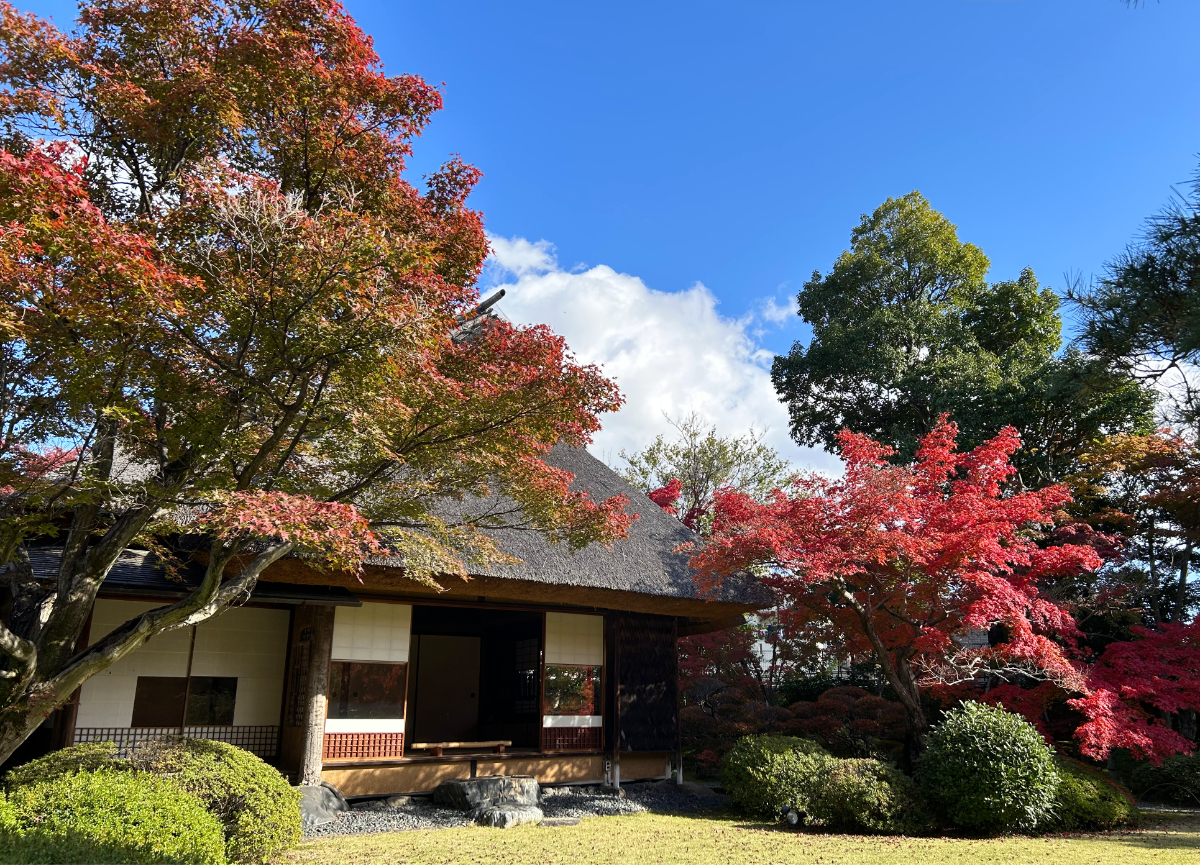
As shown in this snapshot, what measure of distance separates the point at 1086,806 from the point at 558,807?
19.3 ft

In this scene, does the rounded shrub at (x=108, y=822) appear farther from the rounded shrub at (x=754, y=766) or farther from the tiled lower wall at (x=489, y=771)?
the rounded shrub at (x=754, y=766)

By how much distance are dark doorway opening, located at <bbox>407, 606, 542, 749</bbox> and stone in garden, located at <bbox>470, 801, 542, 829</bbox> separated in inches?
151

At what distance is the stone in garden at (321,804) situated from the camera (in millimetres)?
8047

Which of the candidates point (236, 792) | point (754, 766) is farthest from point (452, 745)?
point (236, 792)

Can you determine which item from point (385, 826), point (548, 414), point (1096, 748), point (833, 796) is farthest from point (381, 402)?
point (1096, 748)

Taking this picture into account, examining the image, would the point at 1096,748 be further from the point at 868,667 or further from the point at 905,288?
the point at 905,288

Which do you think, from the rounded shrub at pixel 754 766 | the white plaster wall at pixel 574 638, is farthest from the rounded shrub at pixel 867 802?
the white plaster wall at pixel 574 638

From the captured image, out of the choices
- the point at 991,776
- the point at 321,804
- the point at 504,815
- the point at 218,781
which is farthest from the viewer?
the point at 504,815

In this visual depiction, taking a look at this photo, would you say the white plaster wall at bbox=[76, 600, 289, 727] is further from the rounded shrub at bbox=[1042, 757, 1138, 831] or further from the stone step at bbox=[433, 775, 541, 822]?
the rounded shrub at bbox=[1042, 757, 1138, 831]

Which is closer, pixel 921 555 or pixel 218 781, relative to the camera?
pixel 218 781

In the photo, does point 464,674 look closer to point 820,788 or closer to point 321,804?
point 321,804

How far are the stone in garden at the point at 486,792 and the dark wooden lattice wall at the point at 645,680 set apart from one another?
211cm

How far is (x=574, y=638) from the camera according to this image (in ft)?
37.4

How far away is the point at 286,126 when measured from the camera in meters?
6.20
